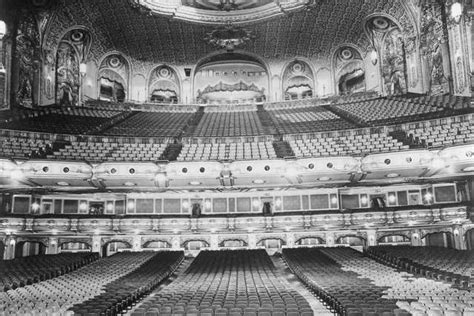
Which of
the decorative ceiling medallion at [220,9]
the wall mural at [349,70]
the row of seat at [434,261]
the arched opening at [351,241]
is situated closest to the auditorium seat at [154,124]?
the decorative ceiling medallion at [220,9]

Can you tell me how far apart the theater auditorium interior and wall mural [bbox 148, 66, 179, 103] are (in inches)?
15.7

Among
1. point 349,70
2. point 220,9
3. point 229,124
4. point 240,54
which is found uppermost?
point 220,9

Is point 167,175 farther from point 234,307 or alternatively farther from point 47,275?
point 234,307

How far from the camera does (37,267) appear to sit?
14.8 m

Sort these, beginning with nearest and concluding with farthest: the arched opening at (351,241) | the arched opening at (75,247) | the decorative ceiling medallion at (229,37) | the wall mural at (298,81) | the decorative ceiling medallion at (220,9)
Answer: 1. the arched opening at (351,241)
2. the arched opening at (75,247)
3. the decorative ceiling medallion at (220,9)
4. the decorative ceiling medallion at (229,37)
5. the wall mural at (298,81)

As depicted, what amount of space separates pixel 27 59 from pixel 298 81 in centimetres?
1565

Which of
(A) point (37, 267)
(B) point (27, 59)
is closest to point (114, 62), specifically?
(B) point (27, 59)

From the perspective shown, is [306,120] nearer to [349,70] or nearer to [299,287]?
[349,70]

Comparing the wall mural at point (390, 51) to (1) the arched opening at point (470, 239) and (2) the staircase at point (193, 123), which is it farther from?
(2) the staircase at point (193, 123)

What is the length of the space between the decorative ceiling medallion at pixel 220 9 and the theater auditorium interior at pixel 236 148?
8 cm

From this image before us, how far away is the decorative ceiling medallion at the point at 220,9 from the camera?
22594mm

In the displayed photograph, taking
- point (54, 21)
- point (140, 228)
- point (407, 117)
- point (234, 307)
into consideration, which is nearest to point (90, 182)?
point (140, 228)

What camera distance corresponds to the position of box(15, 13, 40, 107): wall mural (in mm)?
20344

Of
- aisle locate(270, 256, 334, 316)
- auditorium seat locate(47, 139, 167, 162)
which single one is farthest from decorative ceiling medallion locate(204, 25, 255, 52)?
aisle locate(270, 256, 334, 316)
